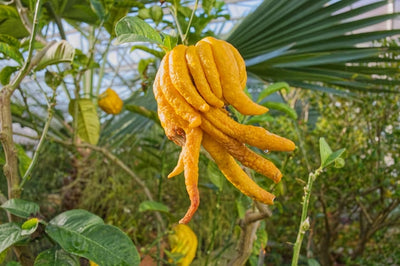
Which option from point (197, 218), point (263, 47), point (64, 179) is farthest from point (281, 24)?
point (64, 179)

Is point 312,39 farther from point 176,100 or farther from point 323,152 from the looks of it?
point 176,100

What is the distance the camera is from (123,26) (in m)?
0.52

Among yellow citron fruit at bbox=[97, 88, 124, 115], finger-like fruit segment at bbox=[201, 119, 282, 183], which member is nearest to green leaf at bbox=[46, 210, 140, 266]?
finger-like fruit segment at bbox=[201, 119, 282, 183]

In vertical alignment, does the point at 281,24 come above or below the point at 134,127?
above

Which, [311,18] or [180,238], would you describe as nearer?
[311,18]

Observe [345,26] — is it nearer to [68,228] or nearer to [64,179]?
[68,228]

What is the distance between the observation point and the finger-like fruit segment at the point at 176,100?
0.46 meters

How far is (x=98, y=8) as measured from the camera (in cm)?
105

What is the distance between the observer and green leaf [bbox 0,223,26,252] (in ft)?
2.21

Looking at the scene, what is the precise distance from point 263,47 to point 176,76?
0.72m

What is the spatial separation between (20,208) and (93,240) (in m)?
0.15

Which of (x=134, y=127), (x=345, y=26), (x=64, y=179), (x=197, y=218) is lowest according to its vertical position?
(x=197, y=218)

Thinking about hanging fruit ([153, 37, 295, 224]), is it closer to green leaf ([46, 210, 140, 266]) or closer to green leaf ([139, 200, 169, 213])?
green leaf ([46, 210, 140, 266])

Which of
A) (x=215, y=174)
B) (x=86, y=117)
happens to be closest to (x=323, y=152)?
(x=215, y=174)
